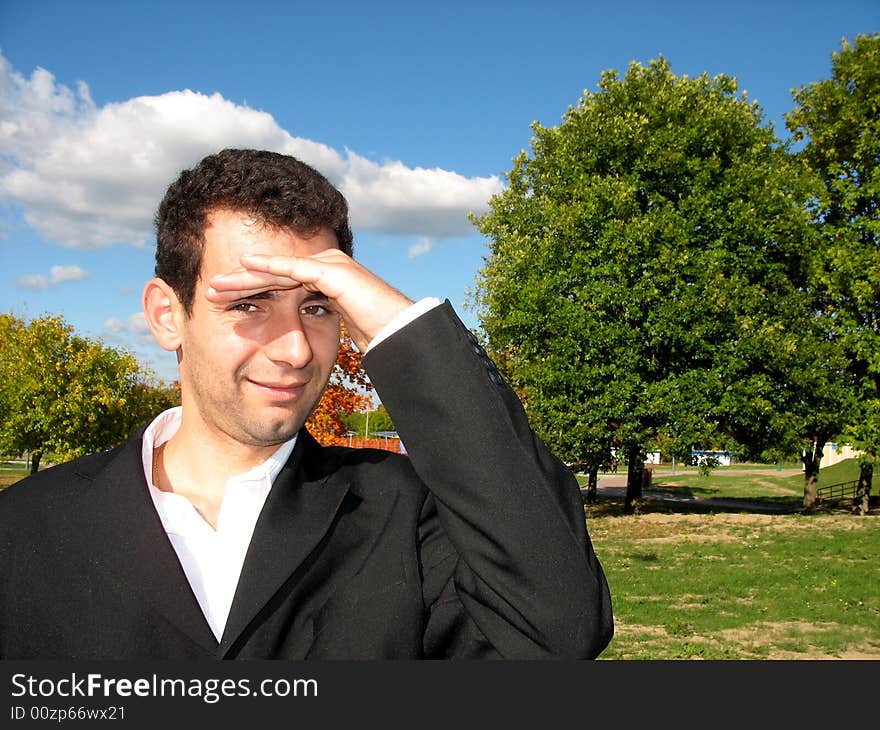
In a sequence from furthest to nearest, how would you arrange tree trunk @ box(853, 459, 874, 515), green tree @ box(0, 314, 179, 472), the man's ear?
green tree @ box(0, 314, 179, 472)
tree trunk @ box(853, 459, 874, 515)
the man's ear

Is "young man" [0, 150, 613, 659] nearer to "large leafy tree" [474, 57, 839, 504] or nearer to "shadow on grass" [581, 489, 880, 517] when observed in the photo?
"large leafy tree" [474, 57, 839, 504]

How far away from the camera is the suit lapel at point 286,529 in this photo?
1.80 meters

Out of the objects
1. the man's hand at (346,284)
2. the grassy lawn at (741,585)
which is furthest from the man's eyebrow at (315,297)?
the grassy lawn at (741,585)

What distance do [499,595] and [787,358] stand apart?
953 inches

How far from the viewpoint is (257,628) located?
1815 mm

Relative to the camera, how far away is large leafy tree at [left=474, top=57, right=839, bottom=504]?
2289 centimetres

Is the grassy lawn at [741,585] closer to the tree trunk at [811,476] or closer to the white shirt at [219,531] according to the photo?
the tree trunk at [811,476]

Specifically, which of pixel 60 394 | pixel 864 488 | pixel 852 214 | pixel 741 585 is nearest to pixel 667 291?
pixel 852 214

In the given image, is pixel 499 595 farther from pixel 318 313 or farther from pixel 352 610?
pixel 318 313

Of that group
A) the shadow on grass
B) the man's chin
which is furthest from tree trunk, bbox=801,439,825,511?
the man's chin

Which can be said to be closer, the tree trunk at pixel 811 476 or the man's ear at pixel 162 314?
the man's ear at pixel 162 314

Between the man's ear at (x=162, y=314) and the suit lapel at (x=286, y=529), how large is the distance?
52 cm

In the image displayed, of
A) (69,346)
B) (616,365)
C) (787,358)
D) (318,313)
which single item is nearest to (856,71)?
(787,358)

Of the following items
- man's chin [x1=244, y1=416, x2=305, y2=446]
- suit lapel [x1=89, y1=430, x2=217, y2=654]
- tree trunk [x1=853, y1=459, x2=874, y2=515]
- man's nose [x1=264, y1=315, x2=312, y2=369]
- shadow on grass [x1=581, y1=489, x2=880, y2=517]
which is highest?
man's nose [x1=264, y1=315, x2=312, y2=369]
